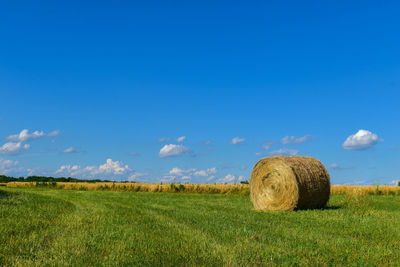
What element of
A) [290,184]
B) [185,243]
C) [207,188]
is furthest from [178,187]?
[185,243]

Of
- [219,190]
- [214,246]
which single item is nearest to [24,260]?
[214,246]

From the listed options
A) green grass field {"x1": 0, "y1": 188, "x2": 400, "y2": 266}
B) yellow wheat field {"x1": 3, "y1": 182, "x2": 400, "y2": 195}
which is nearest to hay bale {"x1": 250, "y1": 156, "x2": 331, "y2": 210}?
green grass field {"x1": 0, "y1": 188, "x2": 400, "y2": 266}

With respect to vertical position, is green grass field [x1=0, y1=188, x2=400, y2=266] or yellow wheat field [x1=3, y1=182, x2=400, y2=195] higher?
yellow wheat field [x1=3, y1=182, x2=400, y2=195]

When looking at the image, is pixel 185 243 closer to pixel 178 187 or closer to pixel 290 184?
pixel 290 184

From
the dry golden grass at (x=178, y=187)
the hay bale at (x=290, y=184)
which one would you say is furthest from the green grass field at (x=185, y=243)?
the dry golden grass at (x=178, y=187)

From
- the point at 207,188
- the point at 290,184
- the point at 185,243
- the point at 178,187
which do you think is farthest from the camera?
the point at 178,187

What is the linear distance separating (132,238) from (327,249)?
3.47 m

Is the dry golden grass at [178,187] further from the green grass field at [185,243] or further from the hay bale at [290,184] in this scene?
the green grass field at [185,243]

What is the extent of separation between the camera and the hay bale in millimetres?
14656

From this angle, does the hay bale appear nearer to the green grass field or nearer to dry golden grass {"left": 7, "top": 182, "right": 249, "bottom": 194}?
Result: the green grass field

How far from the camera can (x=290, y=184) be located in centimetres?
1477

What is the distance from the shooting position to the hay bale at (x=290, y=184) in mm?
14656

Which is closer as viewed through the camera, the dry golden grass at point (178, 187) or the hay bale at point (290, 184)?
the hay bale at point (290, 184)

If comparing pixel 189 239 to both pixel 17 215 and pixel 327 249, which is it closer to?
pixel 327 249
